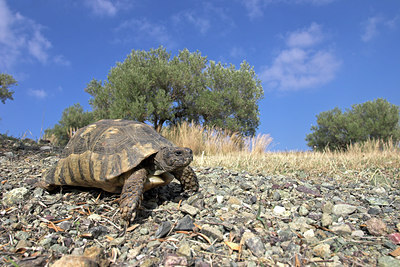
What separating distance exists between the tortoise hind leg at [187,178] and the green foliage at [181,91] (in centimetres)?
1212

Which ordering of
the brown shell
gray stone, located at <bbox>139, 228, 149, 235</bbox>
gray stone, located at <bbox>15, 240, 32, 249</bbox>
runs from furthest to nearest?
the brown shell < gray stone, located at <bbox>139, 228, 149, 235</bbox> < gray stone, located at <bbox>15, 240, 32, 249</bbox>

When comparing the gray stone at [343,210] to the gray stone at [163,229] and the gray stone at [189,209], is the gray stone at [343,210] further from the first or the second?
the gray stone at [163,229]

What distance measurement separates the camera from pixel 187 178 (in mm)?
3742

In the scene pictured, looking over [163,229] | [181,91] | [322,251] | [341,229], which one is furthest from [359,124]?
[163,229]

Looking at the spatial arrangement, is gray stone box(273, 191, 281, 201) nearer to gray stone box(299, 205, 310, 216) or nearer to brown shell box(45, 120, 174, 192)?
gray stone box(299, 205, 310, 216)

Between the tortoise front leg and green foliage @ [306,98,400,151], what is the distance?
20.3m

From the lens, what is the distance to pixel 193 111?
17984 millimetres

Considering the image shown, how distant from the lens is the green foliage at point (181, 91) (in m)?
16.0

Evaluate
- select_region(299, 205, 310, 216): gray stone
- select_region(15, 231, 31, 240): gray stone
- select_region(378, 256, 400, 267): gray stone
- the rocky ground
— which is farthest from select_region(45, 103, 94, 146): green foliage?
select_region(378, 256, 400, 267): gray stone

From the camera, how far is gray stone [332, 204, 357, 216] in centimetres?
333

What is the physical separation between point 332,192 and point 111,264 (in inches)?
143

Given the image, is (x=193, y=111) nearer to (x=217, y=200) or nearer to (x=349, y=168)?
(x=349, y=168)

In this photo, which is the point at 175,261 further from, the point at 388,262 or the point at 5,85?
the point at 5,85

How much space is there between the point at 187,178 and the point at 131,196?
41.2 inches
